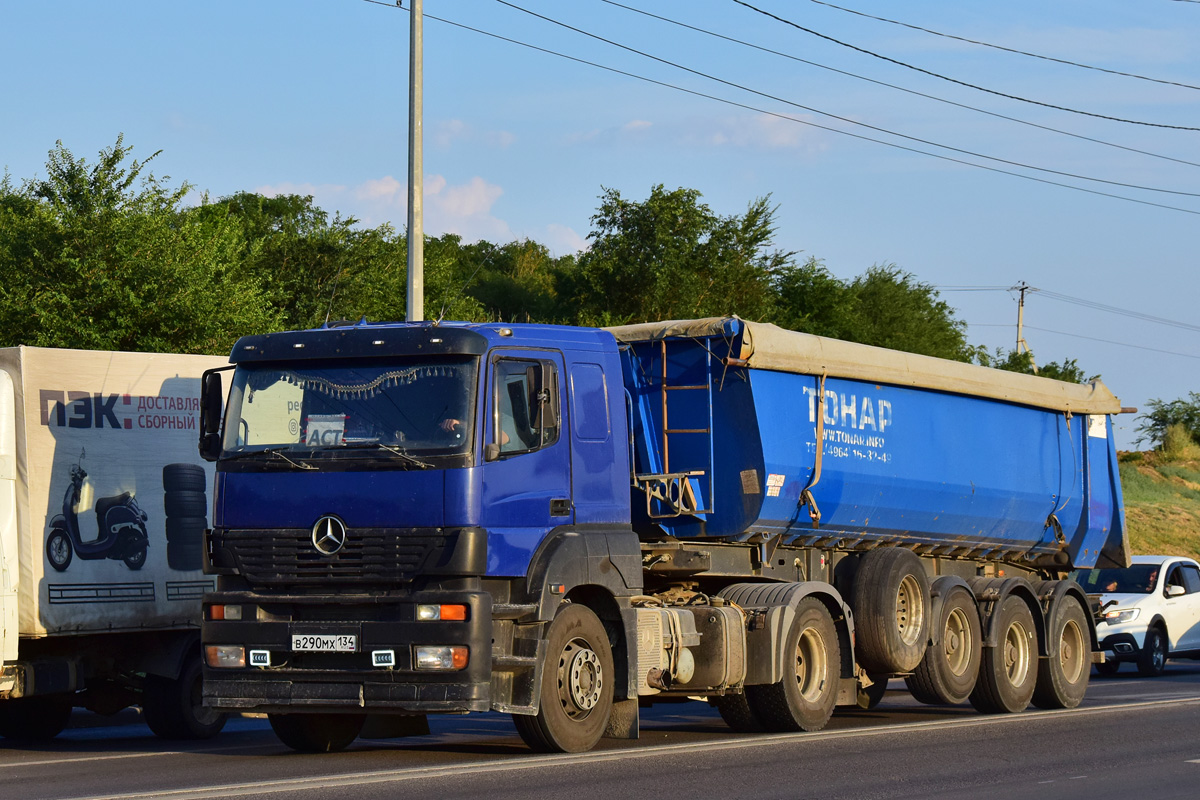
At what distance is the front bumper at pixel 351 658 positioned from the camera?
9984 mm

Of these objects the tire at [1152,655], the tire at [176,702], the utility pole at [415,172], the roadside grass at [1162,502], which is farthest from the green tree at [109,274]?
the roadside grass at [1162,502]

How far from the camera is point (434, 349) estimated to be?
10.3 meters

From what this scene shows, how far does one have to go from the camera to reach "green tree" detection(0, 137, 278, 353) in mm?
22672

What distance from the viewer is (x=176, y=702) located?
13.2 metres

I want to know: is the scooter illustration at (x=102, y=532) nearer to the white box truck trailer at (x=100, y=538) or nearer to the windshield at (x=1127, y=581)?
the white box truck trailer at (x=100, y=538)

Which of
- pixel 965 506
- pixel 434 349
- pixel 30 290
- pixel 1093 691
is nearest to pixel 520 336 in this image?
pixel 434 349

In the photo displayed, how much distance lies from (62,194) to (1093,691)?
1645 cm

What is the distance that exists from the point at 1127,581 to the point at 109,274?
620 inches

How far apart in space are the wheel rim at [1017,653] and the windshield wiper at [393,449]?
7.98 m

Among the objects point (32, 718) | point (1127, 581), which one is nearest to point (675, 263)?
point (1127, 581)

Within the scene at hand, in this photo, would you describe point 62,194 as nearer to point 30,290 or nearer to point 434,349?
point 30,290

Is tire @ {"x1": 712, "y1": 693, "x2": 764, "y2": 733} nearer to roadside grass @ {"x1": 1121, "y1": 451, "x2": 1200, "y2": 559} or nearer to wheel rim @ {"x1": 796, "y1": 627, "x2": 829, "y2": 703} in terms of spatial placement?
wheel rim @ {"x1": 796, "y1": 627, "x2": 829, "y2": 703}

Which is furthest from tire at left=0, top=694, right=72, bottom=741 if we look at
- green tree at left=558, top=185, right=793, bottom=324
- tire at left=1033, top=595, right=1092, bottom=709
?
green tree at left=558, top=185, right=793, bottom=324

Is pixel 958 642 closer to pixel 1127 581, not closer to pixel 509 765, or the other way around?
pixel 509 765
